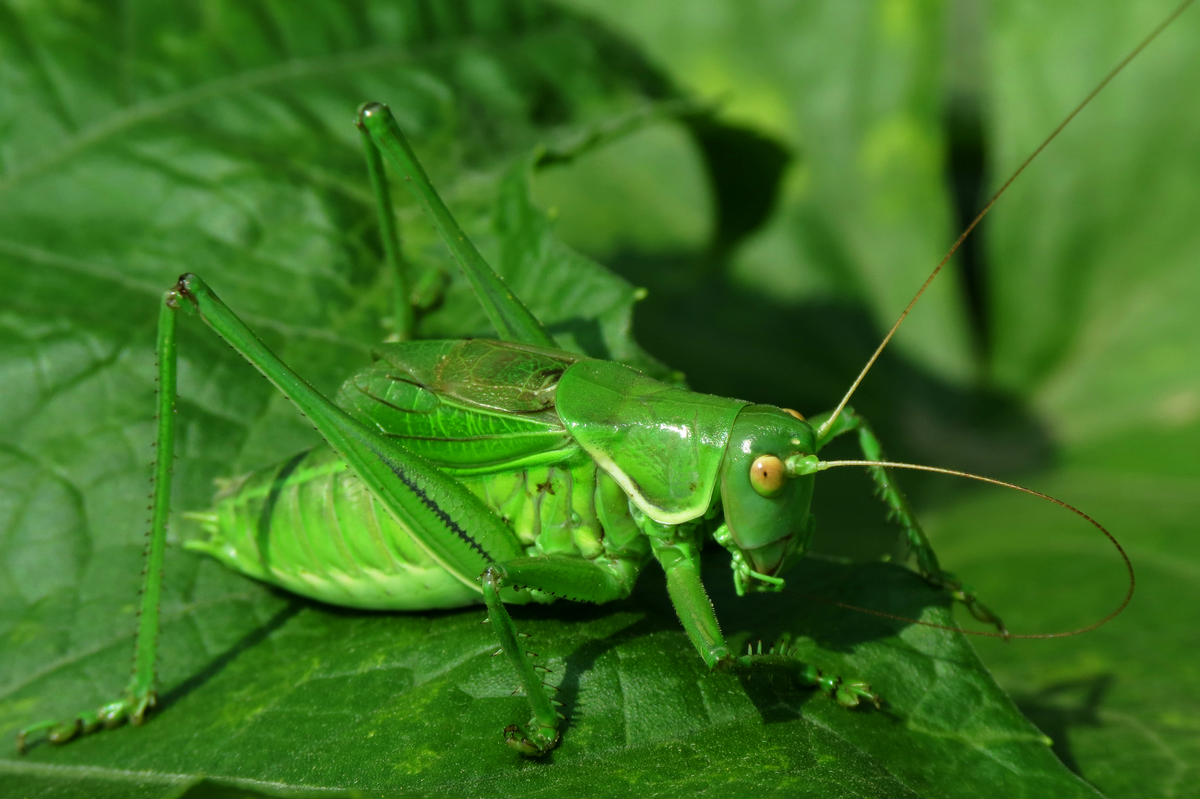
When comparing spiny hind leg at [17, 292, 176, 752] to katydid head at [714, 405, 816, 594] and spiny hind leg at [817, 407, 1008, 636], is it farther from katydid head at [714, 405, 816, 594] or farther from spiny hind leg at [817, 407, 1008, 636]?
spiny hind leg at [817, 407, 1008, 636]

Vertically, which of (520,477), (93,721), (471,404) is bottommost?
(93,721)

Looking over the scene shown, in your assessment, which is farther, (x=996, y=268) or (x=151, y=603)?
(x=996, y=268)

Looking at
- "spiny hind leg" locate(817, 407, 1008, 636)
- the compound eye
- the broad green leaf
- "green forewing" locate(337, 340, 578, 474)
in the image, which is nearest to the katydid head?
the compound eye

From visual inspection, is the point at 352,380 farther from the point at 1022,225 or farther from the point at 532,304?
the point at 1022,225

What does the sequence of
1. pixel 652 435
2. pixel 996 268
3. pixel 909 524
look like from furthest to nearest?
pixel 996 268
pixel 909 524
pixel 652 435

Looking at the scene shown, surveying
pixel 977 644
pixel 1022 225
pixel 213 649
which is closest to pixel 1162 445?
pixel 1022 225

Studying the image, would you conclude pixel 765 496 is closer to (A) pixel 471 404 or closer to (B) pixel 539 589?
(B) pixel 539 589

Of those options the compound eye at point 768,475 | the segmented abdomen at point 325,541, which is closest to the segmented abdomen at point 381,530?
the segmented abdomen at point 325,541

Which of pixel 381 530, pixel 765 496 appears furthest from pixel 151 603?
pixel 765 496
